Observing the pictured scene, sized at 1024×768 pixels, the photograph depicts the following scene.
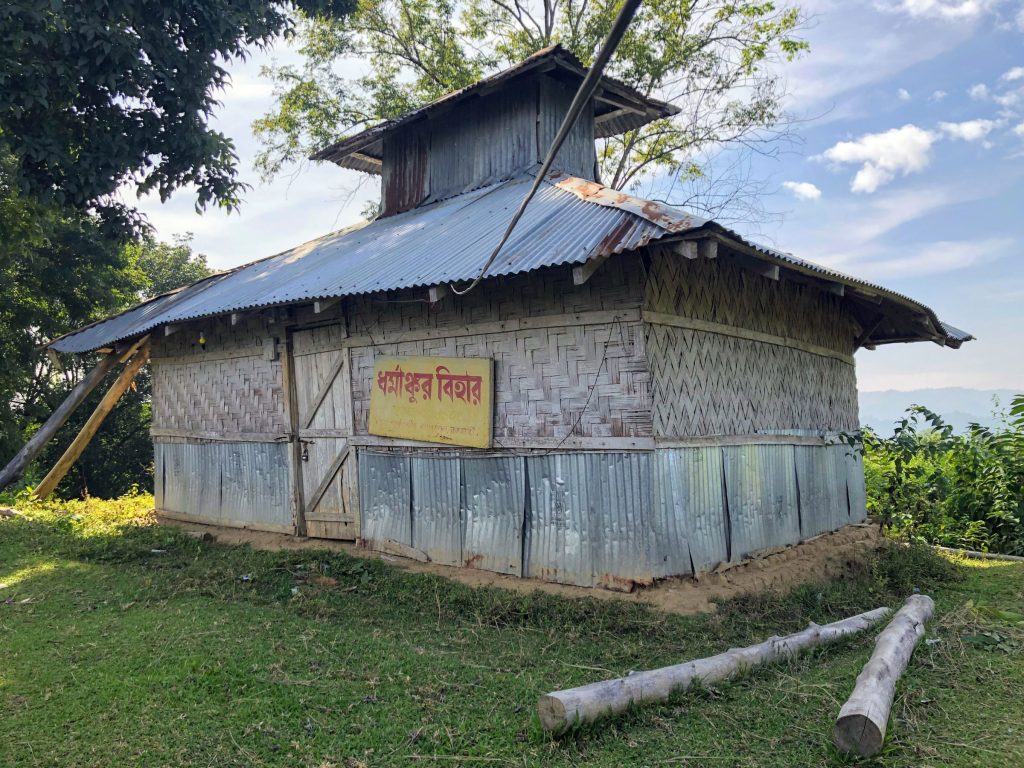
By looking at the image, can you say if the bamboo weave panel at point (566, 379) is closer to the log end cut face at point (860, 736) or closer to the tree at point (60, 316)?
the log end cut face at point (860, 736)

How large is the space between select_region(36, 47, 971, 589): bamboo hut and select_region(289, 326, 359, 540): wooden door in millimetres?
28

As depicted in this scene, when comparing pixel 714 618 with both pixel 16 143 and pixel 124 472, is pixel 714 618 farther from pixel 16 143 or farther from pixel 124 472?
pixel 124 472

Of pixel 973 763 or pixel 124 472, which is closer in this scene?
pixel 973 763

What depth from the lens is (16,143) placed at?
9875 mm

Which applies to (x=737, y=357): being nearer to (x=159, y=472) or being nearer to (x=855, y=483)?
(x=855, y=483)

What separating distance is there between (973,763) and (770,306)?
5.34 meters

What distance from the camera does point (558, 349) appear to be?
6.39m

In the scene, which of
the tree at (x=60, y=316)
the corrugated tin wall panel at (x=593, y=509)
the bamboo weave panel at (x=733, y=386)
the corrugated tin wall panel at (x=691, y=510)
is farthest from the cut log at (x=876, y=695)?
the tree at (x=60, y=316)

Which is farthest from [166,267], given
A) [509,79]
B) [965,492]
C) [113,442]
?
[965,492]

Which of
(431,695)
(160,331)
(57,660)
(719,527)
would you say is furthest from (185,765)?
(160,331)

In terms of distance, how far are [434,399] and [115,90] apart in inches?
283

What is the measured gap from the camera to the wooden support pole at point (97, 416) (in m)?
11.3

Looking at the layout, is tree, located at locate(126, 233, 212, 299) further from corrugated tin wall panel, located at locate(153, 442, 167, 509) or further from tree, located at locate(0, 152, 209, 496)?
corrugated tin wall panel, located at locate(153, 442, 167, 509)

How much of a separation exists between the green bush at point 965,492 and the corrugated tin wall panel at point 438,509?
6093mm
